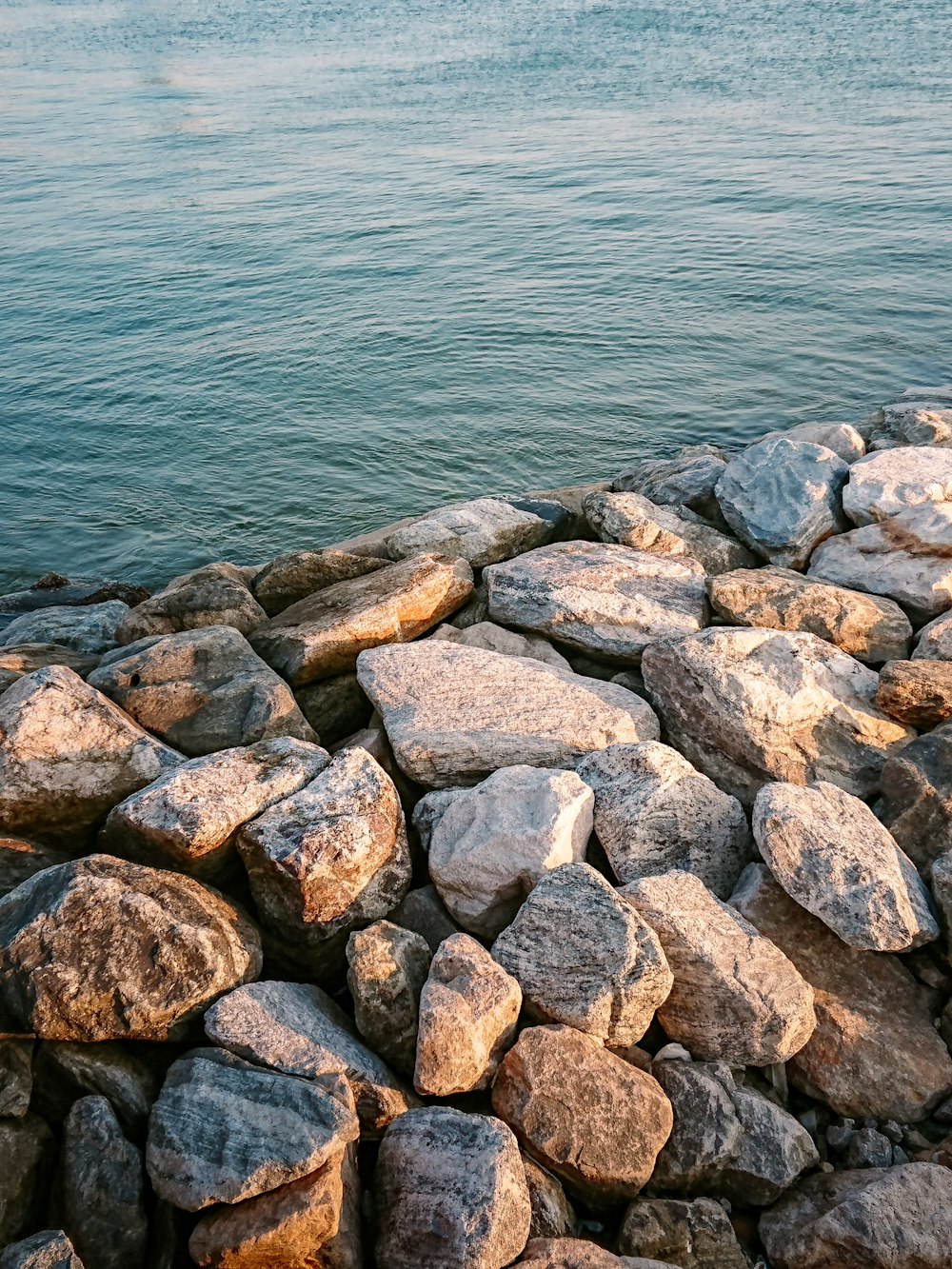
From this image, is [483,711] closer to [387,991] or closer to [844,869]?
[387,991]

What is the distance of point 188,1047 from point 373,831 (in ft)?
4.03

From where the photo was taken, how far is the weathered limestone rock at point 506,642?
6.48 m

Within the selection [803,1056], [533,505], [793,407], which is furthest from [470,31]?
[803,1056]

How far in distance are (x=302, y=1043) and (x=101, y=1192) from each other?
84 centimetres

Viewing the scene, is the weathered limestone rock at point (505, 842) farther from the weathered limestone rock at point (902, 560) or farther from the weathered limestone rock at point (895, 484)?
the weathered limestone rock at point (895, 484)

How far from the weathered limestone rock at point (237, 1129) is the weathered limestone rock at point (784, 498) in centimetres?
534

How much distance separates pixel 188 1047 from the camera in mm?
4051

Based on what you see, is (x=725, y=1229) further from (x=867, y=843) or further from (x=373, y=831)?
(x=373, y=831)

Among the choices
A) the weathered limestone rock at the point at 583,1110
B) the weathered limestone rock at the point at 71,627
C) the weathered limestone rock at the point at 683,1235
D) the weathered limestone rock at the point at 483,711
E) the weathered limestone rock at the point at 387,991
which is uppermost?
the weathered limestone rock at the point at 483,711

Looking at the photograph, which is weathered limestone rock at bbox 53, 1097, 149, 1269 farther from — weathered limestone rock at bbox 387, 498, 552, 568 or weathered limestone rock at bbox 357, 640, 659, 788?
weathered limestone rock at bbox 387, 498, 552, 568

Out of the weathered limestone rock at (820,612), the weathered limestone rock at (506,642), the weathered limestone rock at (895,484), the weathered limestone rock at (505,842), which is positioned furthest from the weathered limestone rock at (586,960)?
the weathered limestone rock at (895,484)

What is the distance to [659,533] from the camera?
7.63m

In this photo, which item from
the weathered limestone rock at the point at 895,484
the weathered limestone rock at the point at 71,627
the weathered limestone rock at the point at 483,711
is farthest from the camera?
the weathered limestone rock at the point at 71,627

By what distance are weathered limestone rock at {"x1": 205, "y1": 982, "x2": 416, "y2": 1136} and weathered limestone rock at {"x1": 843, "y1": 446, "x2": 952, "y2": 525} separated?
5.49 metres
